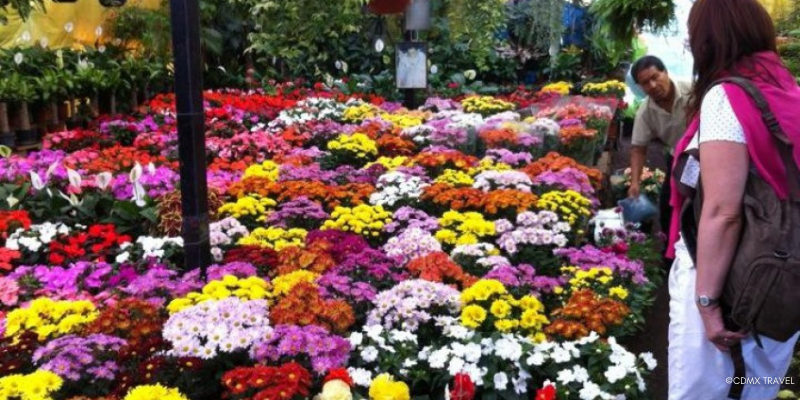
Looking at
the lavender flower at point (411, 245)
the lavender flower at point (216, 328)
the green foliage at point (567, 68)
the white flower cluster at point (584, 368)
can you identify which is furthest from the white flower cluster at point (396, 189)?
the green foliage at point (567, 68)

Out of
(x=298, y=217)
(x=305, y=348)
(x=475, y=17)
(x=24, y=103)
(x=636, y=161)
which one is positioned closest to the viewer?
(x=305, y=348)

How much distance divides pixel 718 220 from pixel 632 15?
2997 mm

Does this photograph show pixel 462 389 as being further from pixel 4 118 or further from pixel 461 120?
pixel 4 118

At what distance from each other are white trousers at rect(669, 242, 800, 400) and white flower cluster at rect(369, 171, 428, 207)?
2507mm

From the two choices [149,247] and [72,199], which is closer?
[149,247]

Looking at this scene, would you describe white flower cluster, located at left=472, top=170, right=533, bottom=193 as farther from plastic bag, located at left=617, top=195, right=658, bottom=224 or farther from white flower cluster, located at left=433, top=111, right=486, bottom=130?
white flower cluster, located at left=433, top=111, right=486, bottom=130

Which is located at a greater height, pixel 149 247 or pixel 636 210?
pixel 149 247

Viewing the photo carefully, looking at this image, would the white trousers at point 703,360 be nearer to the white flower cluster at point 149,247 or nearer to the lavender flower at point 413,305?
the lavender flower at point 413,305

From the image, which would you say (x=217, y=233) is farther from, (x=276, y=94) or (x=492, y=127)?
(x=276, y=94)

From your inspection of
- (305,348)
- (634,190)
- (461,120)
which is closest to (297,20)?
(461,120)

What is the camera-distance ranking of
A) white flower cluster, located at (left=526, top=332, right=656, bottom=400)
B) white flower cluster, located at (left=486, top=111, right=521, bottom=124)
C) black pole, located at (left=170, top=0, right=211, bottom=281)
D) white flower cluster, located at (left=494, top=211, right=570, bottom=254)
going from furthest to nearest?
white flower cluster, located at (left=486, top=111, right=521, bottom=124) < white flower cluster, located at (left=494, top=211, right=570, bottom=254) < black pole, located at (left=170, top=0, right=211, bottom=281) < white flower cluster, located at (left=526, top=332, right=656, bottom=400)

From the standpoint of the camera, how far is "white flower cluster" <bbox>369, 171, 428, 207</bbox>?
446cm

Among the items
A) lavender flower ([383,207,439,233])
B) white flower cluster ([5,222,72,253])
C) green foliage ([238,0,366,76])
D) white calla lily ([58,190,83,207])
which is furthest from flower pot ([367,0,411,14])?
white flower cluster ([5,222,72,253])

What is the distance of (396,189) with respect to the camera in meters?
4.58
